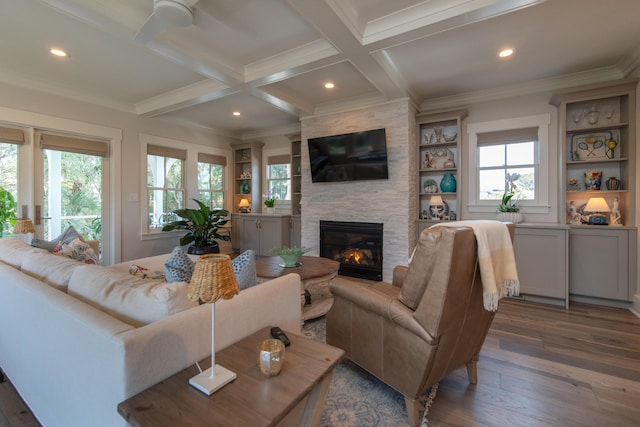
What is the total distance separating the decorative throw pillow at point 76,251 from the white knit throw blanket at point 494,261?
8.77 feet

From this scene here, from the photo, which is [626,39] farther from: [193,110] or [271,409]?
[193,110]

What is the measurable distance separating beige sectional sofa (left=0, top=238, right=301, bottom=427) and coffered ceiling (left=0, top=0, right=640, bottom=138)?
191 cm

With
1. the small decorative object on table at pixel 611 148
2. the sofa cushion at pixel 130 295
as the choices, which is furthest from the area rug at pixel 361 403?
the small decorative object on table at pixel 611 148

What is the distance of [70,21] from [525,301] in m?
5.25

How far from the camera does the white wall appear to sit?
3.45 metres

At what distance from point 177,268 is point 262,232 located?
154 inches

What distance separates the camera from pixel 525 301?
3375 millimetres

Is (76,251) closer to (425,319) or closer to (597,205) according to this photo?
(425,319)

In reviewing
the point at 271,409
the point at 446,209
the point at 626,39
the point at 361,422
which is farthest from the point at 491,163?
the point at 271,409

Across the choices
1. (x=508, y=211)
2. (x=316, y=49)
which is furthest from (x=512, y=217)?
(x=316, y=49)

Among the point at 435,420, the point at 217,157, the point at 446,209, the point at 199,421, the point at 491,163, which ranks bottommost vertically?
the point at 435,420

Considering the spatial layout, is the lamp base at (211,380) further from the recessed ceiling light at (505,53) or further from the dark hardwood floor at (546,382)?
the recessed ceiling light at (505,53)

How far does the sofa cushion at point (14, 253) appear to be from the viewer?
73.5 inches

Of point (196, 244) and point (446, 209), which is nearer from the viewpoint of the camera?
point (446, 209)
